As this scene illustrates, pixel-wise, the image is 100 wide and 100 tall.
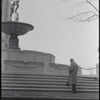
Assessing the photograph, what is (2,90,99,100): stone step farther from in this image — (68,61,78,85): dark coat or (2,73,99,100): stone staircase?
(68,61,78,85): dark coat

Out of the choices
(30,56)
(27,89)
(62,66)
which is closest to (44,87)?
(27,89)

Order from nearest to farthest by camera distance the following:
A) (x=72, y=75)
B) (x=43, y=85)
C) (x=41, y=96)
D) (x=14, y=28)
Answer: (x=41, y=96)
(x=72, y=75)
(x=43, y=85)
(x=14, y=28)

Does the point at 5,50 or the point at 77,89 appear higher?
the point at 5,50

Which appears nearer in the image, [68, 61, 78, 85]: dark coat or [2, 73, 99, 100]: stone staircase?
[2, 73, 99, 100]: stone staircase

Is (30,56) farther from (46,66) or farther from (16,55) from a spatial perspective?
(46,66)

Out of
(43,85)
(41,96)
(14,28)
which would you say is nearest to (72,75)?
(43,85)

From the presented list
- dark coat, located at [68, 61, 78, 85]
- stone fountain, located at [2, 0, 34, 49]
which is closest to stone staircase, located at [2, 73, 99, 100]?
dark coat, located at [68, 61, 78, 85]

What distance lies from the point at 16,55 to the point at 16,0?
516 cm

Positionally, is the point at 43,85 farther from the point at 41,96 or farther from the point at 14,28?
the point at 14,28

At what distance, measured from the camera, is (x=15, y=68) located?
19156mm

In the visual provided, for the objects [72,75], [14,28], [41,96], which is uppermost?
[14,28]

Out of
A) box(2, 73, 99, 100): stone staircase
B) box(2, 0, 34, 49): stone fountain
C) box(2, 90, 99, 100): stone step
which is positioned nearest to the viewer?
box(2, 90, 99, 100): stone step

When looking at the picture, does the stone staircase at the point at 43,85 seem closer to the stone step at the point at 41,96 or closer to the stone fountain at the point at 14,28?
the stone step at the point at 41,96

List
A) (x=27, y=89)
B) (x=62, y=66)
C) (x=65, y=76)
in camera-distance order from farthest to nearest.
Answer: (x=62, y=66) < (x=65, y=76) < (x=27, y=89)
